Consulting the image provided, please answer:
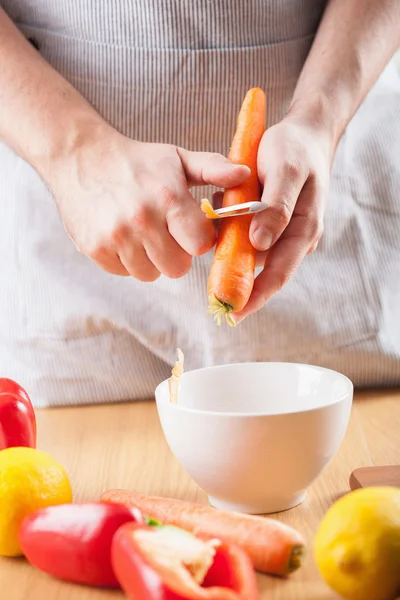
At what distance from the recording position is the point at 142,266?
1014 mm

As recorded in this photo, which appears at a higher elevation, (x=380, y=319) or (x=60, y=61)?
(x=60, y=61)

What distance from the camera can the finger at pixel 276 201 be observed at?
3.03ft

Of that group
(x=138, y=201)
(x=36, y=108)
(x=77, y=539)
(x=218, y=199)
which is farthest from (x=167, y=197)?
(x=77, y=539)

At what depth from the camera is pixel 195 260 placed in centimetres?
129

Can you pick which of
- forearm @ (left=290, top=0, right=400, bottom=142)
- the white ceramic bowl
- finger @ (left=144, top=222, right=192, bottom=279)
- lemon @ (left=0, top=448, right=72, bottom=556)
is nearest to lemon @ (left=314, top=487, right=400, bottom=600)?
the white ceramic bowl

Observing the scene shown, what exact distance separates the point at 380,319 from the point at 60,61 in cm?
66

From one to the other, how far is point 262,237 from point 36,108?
1.31 feet

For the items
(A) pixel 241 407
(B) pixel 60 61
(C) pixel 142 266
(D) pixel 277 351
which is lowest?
(D) pixel 277 351

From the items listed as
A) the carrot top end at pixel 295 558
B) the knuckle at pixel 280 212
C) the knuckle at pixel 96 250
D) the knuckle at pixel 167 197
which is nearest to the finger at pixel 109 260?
the knuckle at pixel 96 250

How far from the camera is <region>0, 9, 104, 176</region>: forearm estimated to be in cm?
108

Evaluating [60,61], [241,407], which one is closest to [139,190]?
[241,407]

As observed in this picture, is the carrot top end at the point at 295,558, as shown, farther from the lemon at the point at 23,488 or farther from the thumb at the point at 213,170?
the thumb at the point at 213,170

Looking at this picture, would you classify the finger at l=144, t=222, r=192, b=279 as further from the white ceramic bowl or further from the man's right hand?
the white ceramic bowl

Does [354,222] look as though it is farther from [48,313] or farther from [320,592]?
[320,592]
